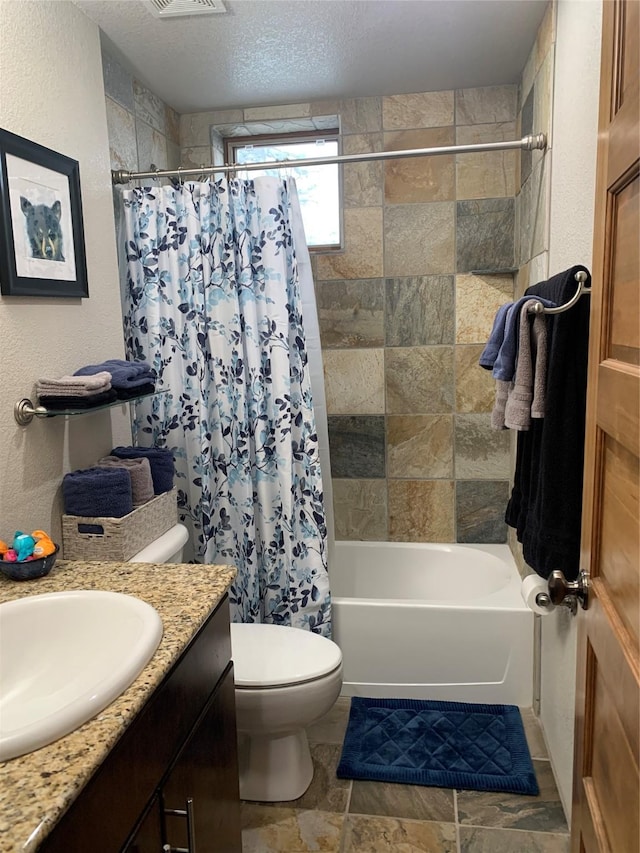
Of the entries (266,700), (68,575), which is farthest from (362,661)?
(68,575)

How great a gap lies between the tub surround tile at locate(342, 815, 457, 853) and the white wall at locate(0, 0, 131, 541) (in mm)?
1214

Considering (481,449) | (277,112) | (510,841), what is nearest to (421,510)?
(481,449)

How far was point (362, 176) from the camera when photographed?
2.82 m

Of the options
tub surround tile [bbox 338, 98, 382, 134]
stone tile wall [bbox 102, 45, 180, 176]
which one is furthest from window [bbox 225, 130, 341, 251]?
stone tile wall [bbox 102, 45, 180, 176]

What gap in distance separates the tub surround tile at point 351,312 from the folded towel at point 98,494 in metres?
1.43

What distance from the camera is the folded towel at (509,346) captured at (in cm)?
164

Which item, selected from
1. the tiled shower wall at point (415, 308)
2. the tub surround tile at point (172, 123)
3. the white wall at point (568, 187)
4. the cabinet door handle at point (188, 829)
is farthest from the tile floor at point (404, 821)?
the tub surround tile at point (172, 123)

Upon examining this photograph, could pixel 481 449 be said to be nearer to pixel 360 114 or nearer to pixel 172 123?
pixel 360 114

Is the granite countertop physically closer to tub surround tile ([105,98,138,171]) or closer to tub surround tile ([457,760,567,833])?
tub surround tile ([457,760,567,833])

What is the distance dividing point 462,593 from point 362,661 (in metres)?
0.66

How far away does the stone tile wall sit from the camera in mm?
2273

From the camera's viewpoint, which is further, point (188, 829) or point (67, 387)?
point (67, 387)

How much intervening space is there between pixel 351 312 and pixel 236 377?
2.83ft

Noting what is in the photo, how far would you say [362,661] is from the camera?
8.09ft
